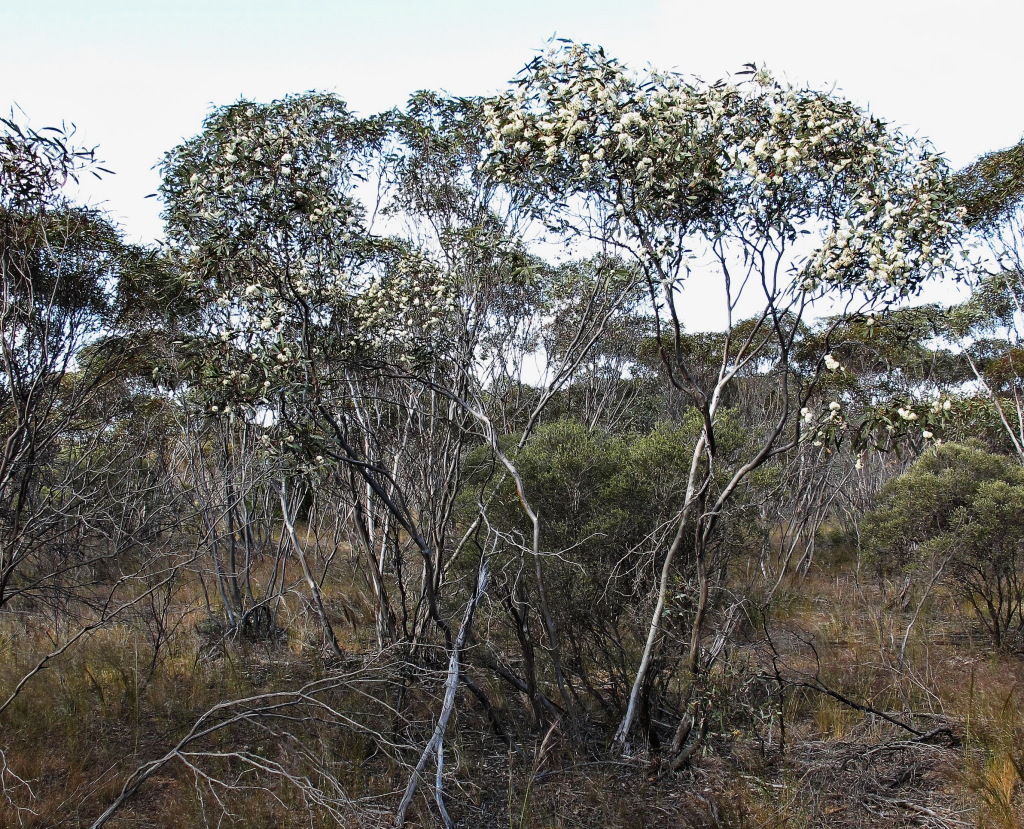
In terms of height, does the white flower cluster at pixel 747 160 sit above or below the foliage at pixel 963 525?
above

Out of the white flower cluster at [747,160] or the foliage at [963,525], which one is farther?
the foliage at [963,525]

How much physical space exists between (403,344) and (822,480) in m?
8.34

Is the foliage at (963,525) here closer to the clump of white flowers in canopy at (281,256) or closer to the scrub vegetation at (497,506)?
the scrub vegetation at (497,506)

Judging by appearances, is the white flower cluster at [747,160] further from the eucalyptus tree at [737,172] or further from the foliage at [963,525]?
the foliage at [963,525]

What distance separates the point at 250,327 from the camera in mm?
4883

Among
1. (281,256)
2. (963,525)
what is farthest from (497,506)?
(963,525)

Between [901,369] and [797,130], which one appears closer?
[797,130]

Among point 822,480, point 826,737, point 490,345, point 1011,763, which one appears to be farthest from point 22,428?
point 822,480

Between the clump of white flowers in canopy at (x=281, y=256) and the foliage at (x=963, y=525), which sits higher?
the clump of white flowers in canopy at (x=281, y=256)

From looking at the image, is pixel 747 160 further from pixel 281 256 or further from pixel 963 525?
pixel 963 525

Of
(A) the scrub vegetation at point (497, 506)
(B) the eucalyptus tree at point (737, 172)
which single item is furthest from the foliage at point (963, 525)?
(B) the eucalyptus tree at point (737, 172)

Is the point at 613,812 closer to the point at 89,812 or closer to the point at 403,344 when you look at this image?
the point at 89,812

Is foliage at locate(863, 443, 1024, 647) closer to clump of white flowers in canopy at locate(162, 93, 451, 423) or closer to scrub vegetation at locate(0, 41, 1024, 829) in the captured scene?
scrub vegetation at locate(0, 41, 1024, 829)

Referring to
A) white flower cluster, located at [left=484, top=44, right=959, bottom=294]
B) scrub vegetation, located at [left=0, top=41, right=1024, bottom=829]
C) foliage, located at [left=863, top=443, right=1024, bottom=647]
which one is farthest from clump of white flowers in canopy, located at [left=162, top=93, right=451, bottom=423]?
foliage, located at [left=863, top=443, right=1024, bottom=647]
